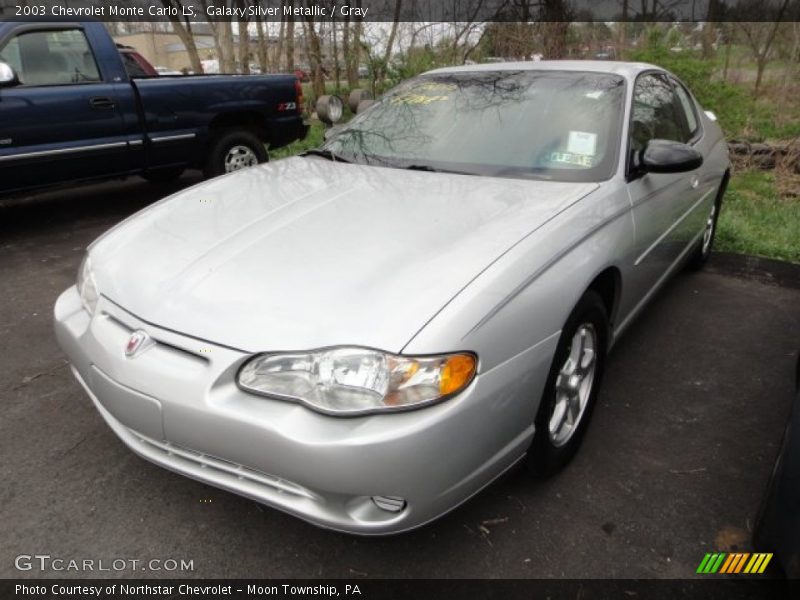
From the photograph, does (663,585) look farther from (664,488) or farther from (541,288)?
(541,288)

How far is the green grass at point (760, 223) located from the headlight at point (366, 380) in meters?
4.18

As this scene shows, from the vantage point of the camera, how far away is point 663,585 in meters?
1.94

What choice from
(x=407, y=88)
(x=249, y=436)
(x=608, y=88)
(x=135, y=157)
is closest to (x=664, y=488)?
(x=249, y=436)

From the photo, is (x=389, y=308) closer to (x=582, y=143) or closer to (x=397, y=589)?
(x=397, y=589)

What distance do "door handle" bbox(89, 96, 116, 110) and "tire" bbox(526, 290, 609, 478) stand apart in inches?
187

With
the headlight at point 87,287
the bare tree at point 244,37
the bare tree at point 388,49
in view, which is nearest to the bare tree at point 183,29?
the bare tree at point 244,37

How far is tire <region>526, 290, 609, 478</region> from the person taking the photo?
6.97 ft

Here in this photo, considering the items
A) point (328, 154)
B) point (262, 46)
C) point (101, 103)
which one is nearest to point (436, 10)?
point (262, 46)

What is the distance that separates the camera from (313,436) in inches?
64.8

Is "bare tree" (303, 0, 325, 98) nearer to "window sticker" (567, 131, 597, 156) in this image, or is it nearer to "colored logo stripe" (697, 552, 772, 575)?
"window sticker" (567, 131, 597, 156)

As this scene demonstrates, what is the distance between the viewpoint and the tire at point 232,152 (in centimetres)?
621

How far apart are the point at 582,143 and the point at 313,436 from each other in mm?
1851

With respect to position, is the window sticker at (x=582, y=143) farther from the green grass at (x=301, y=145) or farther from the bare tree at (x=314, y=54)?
the bare tree at (x=314, y=54)

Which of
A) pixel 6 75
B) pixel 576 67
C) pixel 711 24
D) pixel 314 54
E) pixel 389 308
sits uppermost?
pixel 711 24
